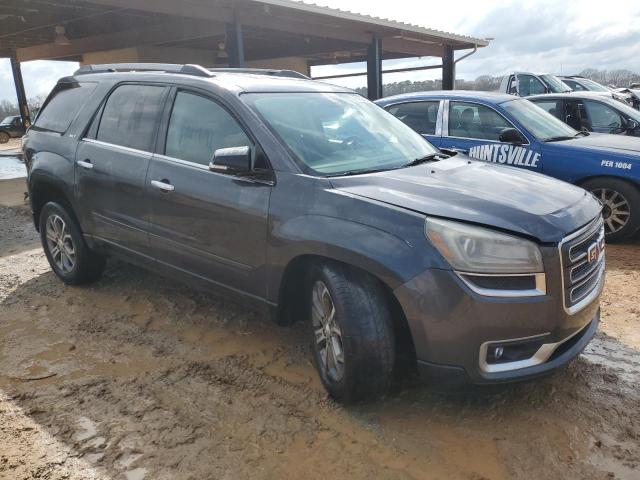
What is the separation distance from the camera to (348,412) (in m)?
2.90

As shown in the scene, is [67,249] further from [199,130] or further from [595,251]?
[595,251]

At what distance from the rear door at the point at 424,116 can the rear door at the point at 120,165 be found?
12.3 feet

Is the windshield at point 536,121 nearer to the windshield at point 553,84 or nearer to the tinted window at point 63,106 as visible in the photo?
the tinted window at point 63,106

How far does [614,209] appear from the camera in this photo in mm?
5918

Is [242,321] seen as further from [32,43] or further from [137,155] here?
[32,43]

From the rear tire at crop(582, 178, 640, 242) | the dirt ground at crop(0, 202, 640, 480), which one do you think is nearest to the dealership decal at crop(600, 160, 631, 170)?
the rear tire at crop(582, 178, 640, 242)

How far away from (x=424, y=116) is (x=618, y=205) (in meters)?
2.46

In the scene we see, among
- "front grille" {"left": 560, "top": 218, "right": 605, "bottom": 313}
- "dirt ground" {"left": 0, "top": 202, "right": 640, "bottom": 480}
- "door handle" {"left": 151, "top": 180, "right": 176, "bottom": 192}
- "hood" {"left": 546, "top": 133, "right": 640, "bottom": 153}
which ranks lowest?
"dirt ground" {"left": 0, "top": 202, "right": 640, "bottom": 480}

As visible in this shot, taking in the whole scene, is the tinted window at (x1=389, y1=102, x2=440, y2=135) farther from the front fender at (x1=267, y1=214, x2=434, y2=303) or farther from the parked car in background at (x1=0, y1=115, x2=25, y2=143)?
the parked car in background at (x1=0, y1=115, x2=25, y2=143)

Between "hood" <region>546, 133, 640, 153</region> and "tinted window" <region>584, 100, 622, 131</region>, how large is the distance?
6.49 feet

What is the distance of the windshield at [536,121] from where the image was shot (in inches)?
247

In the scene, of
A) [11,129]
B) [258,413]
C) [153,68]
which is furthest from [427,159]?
[11,129]

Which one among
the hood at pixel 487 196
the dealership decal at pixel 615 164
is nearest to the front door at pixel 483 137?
the dealership decal at pixel 615 164

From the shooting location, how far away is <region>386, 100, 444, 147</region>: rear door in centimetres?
671
